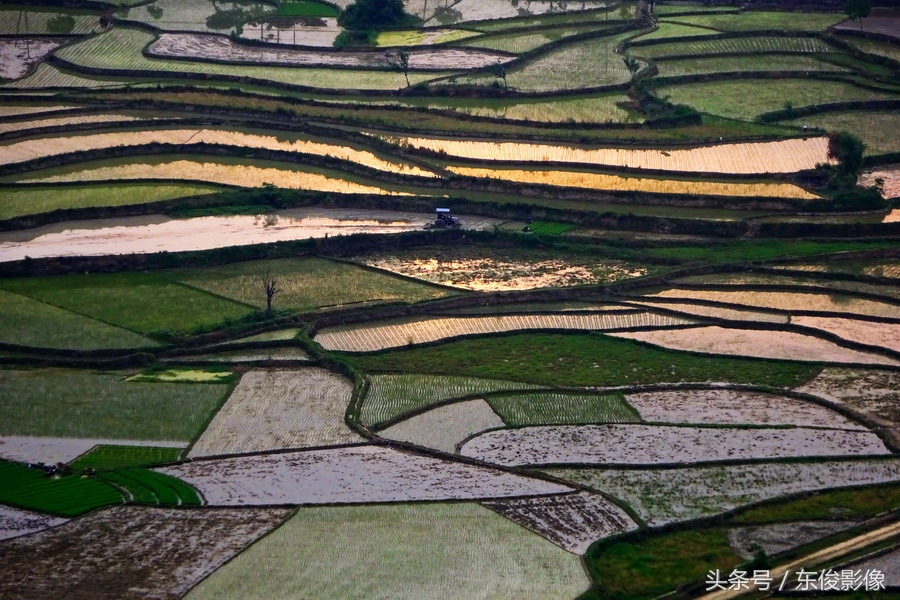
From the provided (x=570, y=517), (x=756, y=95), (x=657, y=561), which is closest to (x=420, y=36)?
(x=756, y=95)

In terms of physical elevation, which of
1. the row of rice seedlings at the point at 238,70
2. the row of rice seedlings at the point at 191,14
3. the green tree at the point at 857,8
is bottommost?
the row of rice seedlings at the point at 238,70

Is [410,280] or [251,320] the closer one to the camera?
[251,320]

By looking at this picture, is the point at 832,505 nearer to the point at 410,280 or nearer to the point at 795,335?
the point at 795,335

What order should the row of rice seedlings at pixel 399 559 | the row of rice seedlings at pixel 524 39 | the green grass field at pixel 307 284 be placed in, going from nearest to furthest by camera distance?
the row of rice seedlings at pixel 399 559
the green grass field at pixel 307 284
the row of rice seedlings at pixel 524 39

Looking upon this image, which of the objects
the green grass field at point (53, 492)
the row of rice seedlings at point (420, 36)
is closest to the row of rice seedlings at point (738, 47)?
the row of rice seedlings at point (420, 36)

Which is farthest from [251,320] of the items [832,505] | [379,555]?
[832,505]

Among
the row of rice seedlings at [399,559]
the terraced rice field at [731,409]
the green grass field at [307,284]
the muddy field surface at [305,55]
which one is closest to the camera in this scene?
the row of rice seedlings at [399,559]

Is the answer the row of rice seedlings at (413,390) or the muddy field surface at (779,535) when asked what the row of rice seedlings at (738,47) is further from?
the muddy field surface at (779,535)
